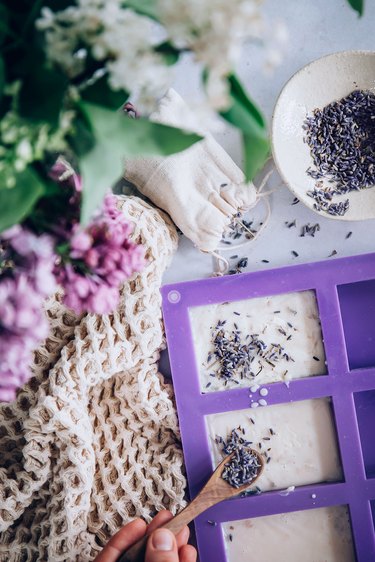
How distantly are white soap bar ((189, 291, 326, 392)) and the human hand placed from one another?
0.23m

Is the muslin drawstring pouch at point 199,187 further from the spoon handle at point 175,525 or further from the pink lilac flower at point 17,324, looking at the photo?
the pink lilac flower at point 17,324

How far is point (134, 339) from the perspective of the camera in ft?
3.09

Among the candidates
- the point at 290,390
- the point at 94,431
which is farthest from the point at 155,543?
the point at 290,390

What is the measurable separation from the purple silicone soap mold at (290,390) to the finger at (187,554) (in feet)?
0.18

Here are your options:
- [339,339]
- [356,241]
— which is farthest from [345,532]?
[356,241]

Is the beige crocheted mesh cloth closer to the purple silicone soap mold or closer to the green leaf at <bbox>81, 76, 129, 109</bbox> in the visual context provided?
the purple silicone soap mold

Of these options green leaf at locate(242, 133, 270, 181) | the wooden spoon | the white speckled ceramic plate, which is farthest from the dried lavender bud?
green leaf at locate(242, 133, 270, 181)

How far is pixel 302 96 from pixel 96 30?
26.3 inches

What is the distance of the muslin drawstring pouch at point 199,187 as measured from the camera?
0.98 m

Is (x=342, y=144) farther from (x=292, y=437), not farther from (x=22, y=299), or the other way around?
(x=22, y=299)

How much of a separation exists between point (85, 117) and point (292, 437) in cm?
78

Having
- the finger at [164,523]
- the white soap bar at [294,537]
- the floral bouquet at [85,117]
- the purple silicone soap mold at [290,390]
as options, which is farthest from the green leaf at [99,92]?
the white soap bar at [294,537]

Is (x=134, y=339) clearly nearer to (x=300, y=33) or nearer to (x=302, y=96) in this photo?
(x=302, y=96)

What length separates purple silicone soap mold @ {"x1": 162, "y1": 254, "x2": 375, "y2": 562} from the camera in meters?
1.03
